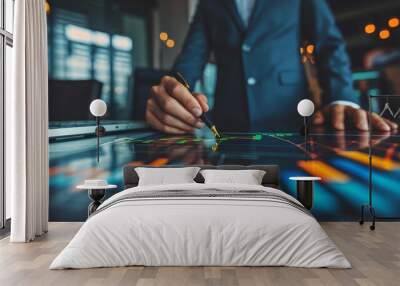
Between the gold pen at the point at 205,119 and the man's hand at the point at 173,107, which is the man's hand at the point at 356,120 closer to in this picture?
the gold pen at the point at 205,119

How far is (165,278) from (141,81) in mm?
4099

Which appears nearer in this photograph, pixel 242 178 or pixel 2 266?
pixel 2 266

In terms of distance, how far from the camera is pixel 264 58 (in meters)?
7.88

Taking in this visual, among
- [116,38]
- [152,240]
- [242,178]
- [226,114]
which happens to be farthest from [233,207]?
[116,38]

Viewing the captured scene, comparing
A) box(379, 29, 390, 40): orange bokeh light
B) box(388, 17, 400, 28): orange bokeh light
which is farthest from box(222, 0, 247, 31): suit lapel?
box(388, 17, 400, 28): orange bokeh light

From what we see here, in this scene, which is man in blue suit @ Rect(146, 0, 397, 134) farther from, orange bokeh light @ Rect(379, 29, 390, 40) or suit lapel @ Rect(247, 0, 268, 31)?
orange bokeh light @ Rect(379, 29, 390, 40)

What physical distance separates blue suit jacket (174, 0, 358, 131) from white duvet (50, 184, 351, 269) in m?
3.19

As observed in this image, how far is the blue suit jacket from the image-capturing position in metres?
7.83

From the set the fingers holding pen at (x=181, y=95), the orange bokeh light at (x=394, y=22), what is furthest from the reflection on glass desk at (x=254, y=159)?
the orange bokeh light at (x=394, y=22)

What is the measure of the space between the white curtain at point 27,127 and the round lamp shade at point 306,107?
10.8 ft

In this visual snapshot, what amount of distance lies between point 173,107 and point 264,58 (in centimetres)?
145

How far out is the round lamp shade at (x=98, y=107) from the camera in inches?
289

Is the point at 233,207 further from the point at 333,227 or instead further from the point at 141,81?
the point at 141,81

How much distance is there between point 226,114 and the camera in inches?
309
